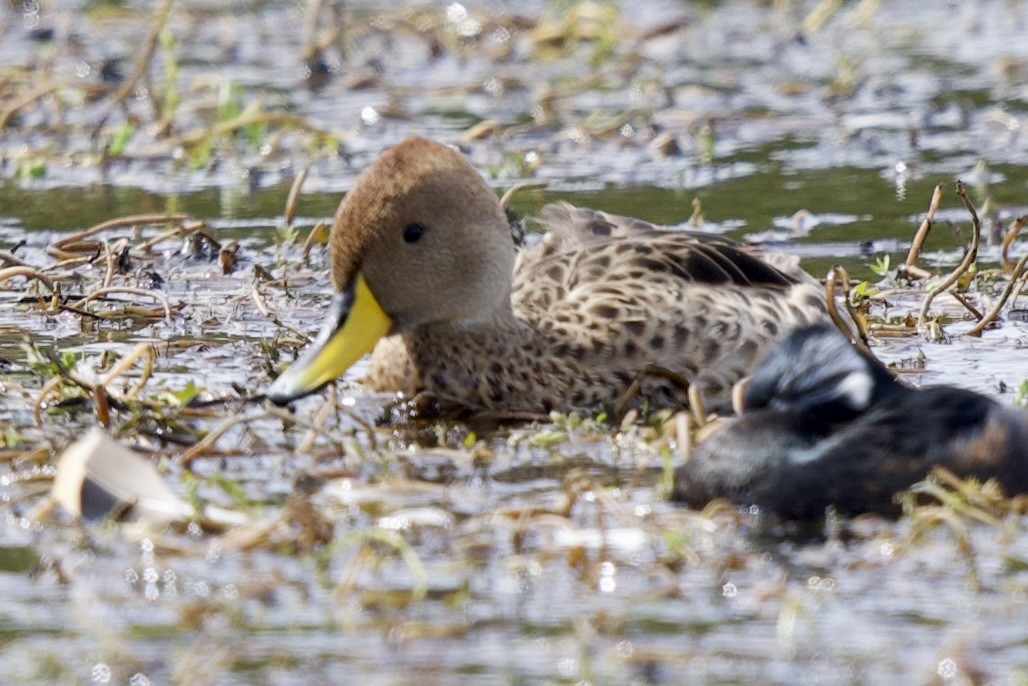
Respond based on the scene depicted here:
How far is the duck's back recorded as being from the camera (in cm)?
678

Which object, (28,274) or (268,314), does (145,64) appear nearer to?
(28,274)

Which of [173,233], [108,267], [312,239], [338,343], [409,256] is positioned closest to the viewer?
[338,343]

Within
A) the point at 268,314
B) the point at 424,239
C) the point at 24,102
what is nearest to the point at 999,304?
the point at 424,239

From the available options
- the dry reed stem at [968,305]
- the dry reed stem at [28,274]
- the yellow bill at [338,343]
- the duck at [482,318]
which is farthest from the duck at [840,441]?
the dry reed stem at [28,274]

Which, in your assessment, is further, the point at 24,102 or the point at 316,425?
the point at 24,102

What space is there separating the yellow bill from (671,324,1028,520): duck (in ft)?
4.49

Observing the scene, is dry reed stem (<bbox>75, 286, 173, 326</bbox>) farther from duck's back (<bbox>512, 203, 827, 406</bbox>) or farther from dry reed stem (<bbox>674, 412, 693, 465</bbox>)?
dry reed stem (<bbox>674, 412, 693, 465</bbox>)

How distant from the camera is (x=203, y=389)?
21.6 feet

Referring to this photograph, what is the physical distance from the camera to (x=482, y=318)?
6.84m

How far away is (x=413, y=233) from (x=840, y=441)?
1869mm

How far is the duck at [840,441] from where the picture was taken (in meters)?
5.34

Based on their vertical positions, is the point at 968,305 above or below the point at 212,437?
below

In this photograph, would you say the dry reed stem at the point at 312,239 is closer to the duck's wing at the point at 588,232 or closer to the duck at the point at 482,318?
the duck's wing at the point at 588,232

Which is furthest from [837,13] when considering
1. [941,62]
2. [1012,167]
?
[1012,167]
